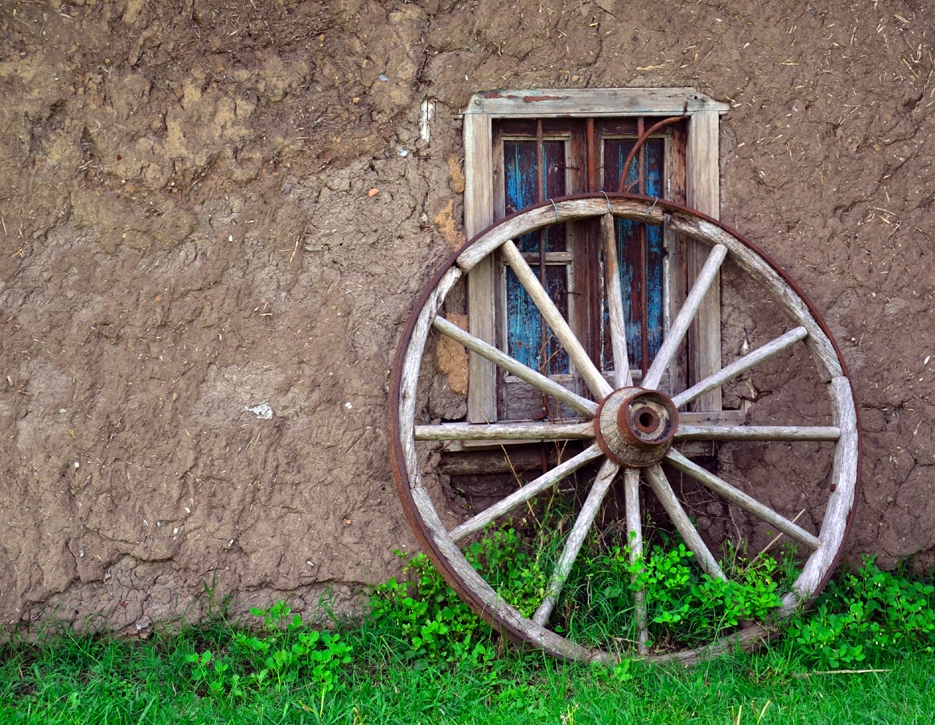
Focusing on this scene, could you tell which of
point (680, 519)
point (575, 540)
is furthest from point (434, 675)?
point (680, 519)

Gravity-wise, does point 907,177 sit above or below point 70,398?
above

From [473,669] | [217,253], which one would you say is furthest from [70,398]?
[473,669]

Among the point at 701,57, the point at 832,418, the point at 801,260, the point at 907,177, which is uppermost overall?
the point at 701,57

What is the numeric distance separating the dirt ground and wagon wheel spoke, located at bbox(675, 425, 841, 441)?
921 millimetres

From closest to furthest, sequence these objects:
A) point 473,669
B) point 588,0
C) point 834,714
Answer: point 834,714, point 473,669, point 588,0

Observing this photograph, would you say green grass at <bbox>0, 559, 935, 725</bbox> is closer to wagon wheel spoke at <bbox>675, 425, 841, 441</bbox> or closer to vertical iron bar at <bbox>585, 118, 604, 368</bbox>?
wagon wheel spoke at <bbox>675, 425, 841, 441</bbox>

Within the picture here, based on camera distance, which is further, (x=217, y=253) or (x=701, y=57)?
(x=701, y=57)

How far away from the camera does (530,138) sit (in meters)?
3.51

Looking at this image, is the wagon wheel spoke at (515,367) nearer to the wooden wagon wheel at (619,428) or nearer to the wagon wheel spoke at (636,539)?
the wooden wagon wheel at (619,428)

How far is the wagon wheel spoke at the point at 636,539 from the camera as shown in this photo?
3.10 meters

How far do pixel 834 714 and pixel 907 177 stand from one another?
2114 millimetres

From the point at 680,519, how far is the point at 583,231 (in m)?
1.19

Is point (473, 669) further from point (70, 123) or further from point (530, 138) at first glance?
point (70, 123)

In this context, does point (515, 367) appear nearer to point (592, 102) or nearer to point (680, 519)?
point (680, 519)
